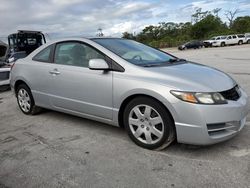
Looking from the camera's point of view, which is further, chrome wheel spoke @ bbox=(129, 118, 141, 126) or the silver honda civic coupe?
chrome wheel spoke @ bbox=(129, 118, 141, 126)

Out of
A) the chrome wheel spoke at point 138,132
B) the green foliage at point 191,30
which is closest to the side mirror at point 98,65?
the chrome wheel spoke at point 138,132

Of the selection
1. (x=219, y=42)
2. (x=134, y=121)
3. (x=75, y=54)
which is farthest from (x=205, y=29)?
(x=134, y=121)

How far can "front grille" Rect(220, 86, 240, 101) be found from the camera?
3562 millimetres

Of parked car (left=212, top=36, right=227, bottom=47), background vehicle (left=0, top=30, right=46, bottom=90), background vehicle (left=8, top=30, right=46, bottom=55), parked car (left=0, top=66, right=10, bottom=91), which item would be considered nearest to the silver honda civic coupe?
parked car (left=0, top=66, right=10, bottom=91)

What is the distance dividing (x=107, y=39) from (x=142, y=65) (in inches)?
40.7

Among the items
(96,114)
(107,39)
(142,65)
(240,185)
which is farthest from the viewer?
(107,39)

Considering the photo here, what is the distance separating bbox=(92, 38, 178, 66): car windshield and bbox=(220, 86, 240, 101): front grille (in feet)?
3.41

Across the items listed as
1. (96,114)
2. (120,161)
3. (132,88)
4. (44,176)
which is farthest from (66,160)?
(132,88)

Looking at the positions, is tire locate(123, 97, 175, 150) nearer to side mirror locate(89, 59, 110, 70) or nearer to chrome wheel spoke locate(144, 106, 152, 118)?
chrome wheel spoke locate(144, 106, 152, 118)

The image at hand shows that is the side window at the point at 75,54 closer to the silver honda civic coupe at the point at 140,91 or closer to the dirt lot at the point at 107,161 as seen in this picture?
the silver honda civic coupe at the point at 140,91

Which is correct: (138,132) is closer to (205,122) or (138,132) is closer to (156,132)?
(156,132)

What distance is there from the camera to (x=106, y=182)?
3.07 metres

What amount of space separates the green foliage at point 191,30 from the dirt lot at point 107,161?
50442mm

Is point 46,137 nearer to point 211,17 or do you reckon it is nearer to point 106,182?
point 106,182
